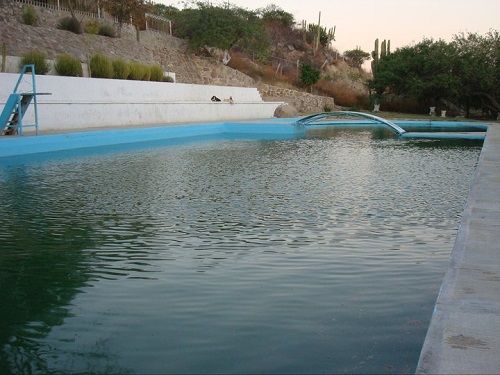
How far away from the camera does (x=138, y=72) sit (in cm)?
1941

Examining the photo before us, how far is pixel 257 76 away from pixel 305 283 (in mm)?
28143

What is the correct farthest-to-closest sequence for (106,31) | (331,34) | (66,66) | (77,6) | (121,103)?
(331,34)
(77,6)
(106,31)
(121,103)
(66,66)

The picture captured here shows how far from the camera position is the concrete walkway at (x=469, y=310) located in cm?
233

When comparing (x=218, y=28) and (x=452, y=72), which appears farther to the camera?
(x=452, y=72)

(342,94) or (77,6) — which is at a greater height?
(77,6)

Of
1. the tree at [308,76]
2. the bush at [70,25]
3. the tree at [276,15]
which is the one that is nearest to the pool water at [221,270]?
the bush at [70,25]

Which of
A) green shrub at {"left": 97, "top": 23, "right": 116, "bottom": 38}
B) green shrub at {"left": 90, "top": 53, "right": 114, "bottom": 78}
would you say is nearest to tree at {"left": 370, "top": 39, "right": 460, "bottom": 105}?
green shrub at {"left": 97, "top": 23, "right": 116, "bottom": 38}

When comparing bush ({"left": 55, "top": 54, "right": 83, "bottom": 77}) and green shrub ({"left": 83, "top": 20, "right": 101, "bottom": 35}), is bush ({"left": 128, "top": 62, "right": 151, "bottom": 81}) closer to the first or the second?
bush ({"left": 55, "top": 54, "right": 83, "bottom": 77})

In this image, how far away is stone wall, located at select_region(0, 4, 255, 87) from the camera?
1831 cm

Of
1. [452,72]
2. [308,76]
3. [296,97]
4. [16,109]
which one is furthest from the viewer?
[308,76]

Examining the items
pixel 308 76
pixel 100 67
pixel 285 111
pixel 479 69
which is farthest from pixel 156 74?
pixel 479 69

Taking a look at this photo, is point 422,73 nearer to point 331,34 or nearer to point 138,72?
point 138,72

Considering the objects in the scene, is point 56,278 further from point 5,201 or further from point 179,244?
point 5,201

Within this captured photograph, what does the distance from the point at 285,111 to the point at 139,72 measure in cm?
844
